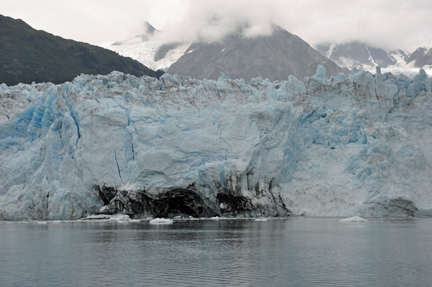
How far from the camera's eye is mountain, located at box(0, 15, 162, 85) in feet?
253

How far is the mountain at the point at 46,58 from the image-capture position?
77.2 metres

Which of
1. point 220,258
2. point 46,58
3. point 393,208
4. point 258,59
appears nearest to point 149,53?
point 46,58

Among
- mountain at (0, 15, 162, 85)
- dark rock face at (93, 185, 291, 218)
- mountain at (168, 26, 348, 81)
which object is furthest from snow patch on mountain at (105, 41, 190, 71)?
dark rock face at (93, 185, 291, 218)

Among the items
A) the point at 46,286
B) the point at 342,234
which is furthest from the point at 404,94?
the point at 46,286

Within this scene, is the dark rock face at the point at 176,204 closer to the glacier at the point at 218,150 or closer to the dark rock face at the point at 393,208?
the glacier at the point at 218,150

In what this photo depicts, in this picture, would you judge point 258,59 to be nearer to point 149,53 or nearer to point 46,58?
point 149,53

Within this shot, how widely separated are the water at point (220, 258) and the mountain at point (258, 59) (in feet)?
208

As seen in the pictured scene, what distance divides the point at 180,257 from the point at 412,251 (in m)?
8.35

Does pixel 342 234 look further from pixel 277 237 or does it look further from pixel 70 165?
pixel 70 165

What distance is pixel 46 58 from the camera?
84812 millimetres

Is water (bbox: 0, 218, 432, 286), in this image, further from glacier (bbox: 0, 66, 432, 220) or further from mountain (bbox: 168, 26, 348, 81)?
mountain (bbox: 168, 26, 348, 81)

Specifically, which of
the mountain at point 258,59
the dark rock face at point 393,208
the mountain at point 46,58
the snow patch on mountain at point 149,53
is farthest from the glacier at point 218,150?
the snow patch on mountain at point 149,53

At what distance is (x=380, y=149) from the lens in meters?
33.6

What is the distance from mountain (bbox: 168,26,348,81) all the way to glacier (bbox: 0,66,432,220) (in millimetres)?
45407
